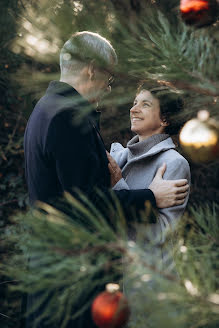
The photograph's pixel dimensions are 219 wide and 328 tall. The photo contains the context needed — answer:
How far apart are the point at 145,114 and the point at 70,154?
51cm

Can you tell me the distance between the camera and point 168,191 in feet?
4.38

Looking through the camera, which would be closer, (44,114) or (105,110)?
(44,114)

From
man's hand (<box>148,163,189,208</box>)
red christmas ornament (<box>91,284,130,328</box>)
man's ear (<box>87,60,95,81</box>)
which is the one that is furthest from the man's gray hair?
man's hand (<box>148,163,189,208</box>)

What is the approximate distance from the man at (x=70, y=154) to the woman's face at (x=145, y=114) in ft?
0.92

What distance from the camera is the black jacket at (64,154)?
1185 mm

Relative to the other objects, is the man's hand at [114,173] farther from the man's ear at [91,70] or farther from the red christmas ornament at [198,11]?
the red christmas ornament at [198,11]

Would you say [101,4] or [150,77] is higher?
[101,4]

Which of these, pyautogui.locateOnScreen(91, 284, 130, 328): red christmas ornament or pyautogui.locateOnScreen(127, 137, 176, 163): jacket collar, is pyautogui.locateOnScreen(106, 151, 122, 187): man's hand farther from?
pyautogui.locateOnScreen(91, 284, 130, 328): red christmas ornament

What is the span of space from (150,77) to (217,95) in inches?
4.3

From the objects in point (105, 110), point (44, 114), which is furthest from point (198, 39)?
point (105, 110)

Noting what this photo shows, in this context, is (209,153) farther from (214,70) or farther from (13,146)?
(13,146)

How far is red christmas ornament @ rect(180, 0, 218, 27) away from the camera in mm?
638

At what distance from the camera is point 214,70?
0.66m

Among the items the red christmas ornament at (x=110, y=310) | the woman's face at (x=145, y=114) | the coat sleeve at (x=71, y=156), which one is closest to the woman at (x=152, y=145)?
the woman's face at (x=145, y=114)
